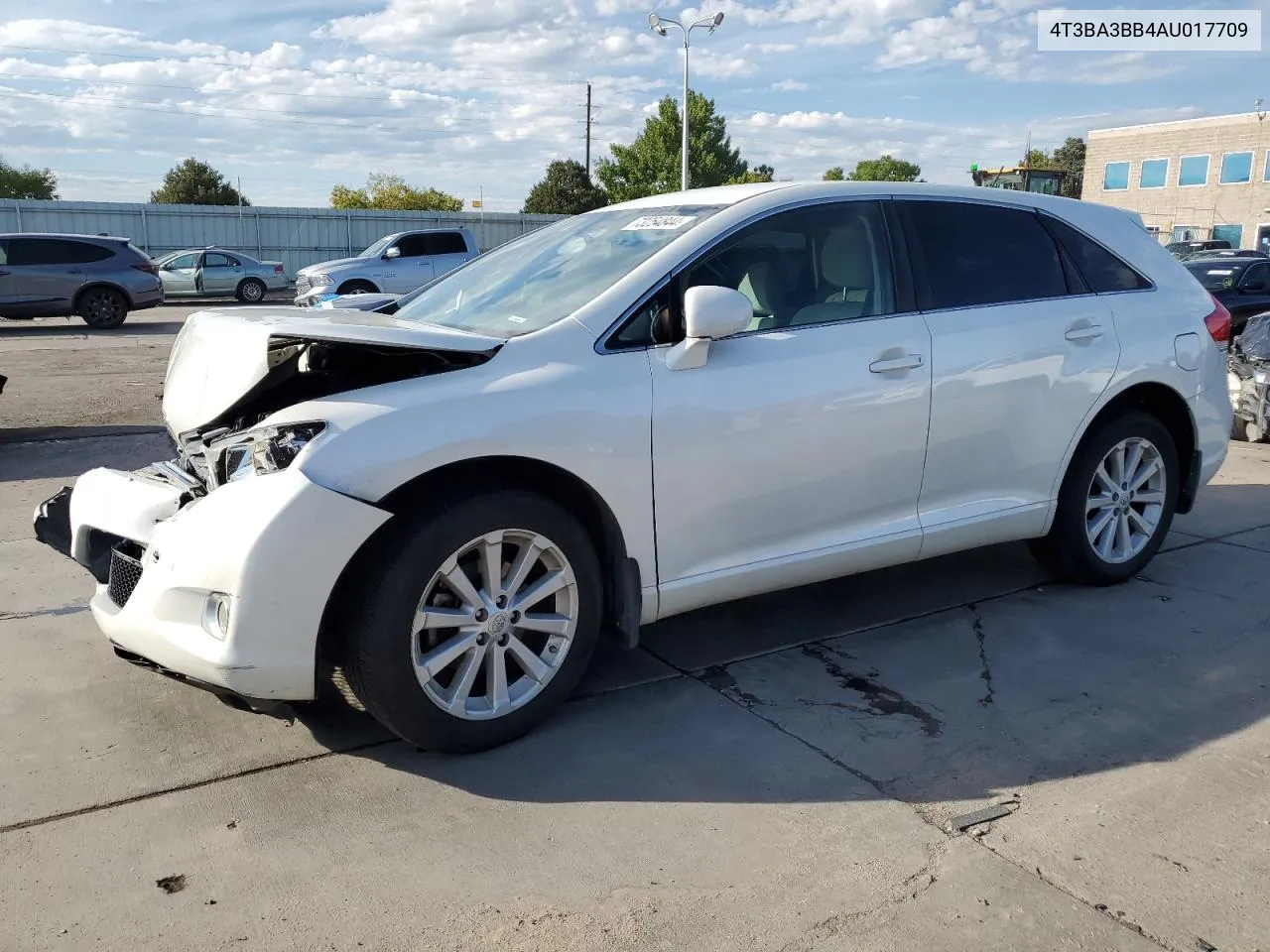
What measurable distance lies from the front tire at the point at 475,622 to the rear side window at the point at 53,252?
19421 millimetres

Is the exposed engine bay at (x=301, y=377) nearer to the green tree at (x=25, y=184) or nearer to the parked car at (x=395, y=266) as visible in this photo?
the parked car at (x=395, y=266)

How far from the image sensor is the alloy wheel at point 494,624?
127 inches

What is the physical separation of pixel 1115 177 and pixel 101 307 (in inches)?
2147

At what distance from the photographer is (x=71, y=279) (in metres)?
19.6

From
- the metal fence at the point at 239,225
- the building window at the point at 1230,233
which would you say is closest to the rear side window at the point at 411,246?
the metal fence at the point at 239,225

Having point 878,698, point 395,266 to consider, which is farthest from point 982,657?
point 395,266

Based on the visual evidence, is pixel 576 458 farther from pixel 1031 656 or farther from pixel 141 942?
pixel 1031 656

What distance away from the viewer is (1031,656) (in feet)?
13.9

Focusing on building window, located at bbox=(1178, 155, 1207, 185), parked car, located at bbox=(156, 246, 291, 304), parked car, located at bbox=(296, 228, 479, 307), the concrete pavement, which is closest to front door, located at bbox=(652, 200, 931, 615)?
the concrete pavement

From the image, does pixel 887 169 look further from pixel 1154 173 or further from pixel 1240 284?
pixel 1240 284

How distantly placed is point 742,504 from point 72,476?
5.40 m

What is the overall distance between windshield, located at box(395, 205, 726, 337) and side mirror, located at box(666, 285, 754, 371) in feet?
1.21

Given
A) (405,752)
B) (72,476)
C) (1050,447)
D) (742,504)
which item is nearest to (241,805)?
(405,752)

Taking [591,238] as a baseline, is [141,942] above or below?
below
